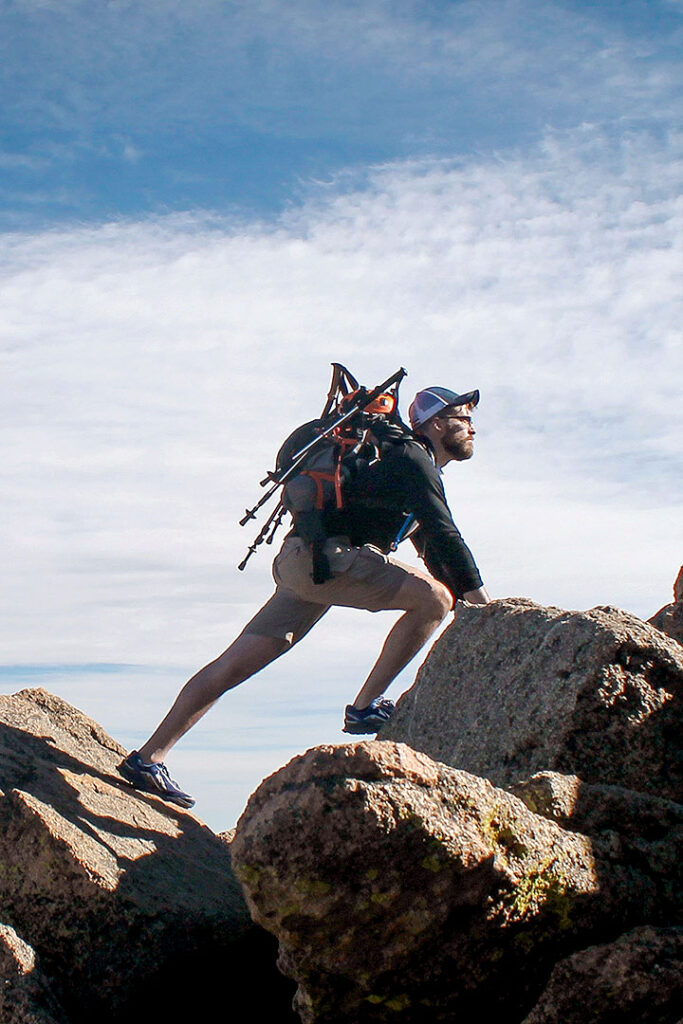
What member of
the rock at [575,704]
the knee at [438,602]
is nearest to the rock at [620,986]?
the rock at [575,704]

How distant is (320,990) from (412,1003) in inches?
17.4

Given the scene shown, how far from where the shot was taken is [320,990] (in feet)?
16.9

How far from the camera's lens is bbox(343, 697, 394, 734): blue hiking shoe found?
30.1ft

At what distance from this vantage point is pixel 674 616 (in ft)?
27.3

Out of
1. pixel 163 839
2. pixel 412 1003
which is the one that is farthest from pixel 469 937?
pixel 163 839

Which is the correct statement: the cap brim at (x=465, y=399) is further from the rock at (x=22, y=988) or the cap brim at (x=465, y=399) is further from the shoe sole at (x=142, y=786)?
the rock at (x=22, y=988)

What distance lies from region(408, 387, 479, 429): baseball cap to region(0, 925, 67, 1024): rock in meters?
5.67

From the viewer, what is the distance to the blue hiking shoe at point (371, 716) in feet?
30.1

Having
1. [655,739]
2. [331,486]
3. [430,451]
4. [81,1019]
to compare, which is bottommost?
[81,1019]

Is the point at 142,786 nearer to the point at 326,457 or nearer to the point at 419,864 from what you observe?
the point at 326,457

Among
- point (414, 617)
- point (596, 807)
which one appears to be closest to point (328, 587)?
point (414, 617)

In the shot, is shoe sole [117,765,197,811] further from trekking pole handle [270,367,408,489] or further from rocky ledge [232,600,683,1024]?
rocky ledge [232,600,683,1024]

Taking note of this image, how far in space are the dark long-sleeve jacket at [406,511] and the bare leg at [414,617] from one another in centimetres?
25

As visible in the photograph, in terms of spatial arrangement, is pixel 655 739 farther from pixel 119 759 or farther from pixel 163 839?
pixel 119 759
